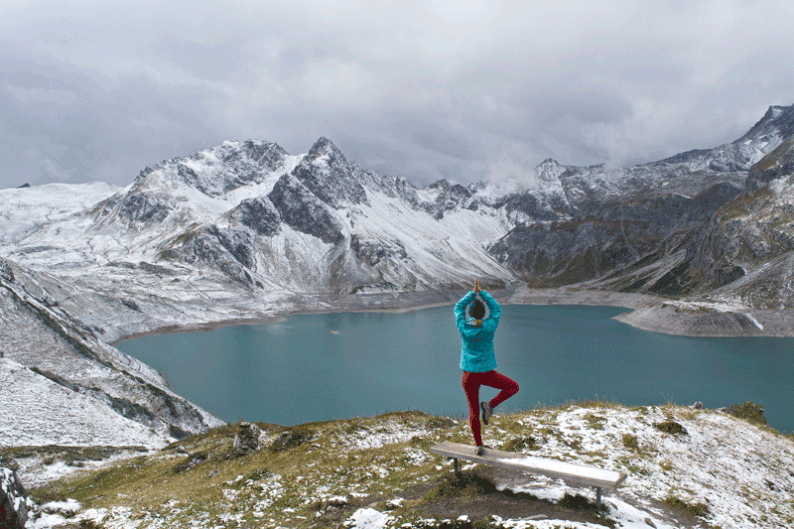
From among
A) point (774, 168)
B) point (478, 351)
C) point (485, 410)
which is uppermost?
point (774, 168)

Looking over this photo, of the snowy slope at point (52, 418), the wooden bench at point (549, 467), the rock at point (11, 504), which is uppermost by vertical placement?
the wooden bench at point (549, 467)

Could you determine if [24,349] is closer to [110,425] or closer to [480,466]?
[110,425]

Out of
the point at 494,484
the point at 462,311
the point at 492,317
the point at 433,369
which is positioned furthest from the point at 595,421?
the point at 433,369

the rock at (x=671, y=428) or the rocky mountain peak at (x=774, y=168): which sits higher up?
the rocky mountain peak at (x=774, y=168)

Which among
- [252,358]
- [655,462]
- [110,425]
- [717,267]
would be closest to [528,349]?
[252,358]

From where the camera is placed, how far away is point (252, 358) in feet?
316

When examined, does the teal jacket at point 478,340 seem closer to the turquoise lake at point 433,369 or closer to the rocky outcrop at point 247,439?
the rocky outcrop at point 247,439

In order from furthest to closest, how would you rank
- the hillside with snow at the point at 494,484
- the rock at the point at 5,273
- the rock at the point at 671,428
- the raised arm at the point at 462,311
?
the rock at the point at 5,273 < the rock at the point at 671,428 < the raised arm at the point at 462,311 < the hillside with snow at the point at 494,484

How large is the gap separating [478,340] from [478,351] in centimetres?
29

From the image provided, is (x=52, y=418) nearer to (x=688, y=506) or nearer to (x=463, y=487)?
(x=463, y=487)

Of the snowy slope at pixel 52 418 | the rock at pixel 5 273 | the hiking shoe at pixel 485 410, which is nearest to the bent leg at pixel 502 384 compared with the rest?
the hiking shoe at pixel 485 410

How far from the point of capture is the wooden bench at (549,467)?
315 inches

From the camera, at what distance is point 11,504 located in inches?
381

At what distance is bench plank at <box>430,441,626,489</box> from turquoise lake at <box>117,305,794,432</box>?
31213 mm
